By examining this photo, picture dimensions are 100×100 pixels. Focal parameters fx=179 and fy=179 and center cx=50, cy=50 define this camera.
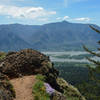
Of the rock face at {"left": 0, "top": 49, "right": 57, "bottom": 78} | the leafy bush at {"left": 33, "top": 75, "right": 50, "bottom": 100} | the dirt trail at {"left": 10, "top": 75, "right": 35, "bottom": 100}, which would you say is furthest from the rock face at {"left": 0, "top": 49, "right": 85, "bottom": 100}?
the leafy bush at {"left": 33, "top": 75, "right": 50, "bottom": 100}

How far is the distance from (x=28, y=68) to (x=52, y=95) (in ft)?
25.8

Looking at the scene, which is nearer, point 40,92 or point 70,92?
point 40,92

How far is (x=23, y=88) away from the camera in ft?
59.6

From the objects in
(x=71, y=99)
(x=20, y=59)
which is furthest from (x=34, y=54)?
(x=71, y=99)

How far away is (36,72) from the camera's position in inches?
915

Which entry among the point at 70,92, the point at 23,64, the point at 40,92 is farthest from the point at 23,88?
the point at 70,92

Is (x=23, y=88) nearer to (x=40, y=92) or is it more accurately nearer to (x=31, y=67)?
(x=40, y=92)

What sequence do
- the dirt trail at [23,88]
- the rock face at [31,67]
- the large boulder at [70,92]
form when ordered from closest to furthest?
the dirt trail at [23,88] < the rock face at [31,67] < the large boulder at [70,92]

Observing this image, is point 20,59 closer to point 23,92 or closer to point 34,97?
point 23,92

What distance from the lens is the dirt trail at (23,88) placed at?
1616 cm

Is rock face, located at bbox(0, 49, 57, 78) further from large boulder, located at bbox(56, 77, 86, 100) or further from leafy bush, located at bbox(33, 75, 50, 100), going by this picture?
leafy bush, located at bbox(33, 75, 50, 100)

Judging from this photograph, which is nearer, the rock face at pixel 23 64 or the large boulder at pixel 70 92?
the rock face at pixel 23 64

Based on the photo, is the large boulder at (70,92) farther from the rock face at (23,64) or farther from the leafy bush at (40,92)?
the leafy bush at (40,92)

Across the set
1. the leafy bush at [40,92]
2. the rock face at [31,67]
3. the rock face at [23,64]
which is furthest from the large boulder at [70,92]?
the leafy bush at [40,92]
